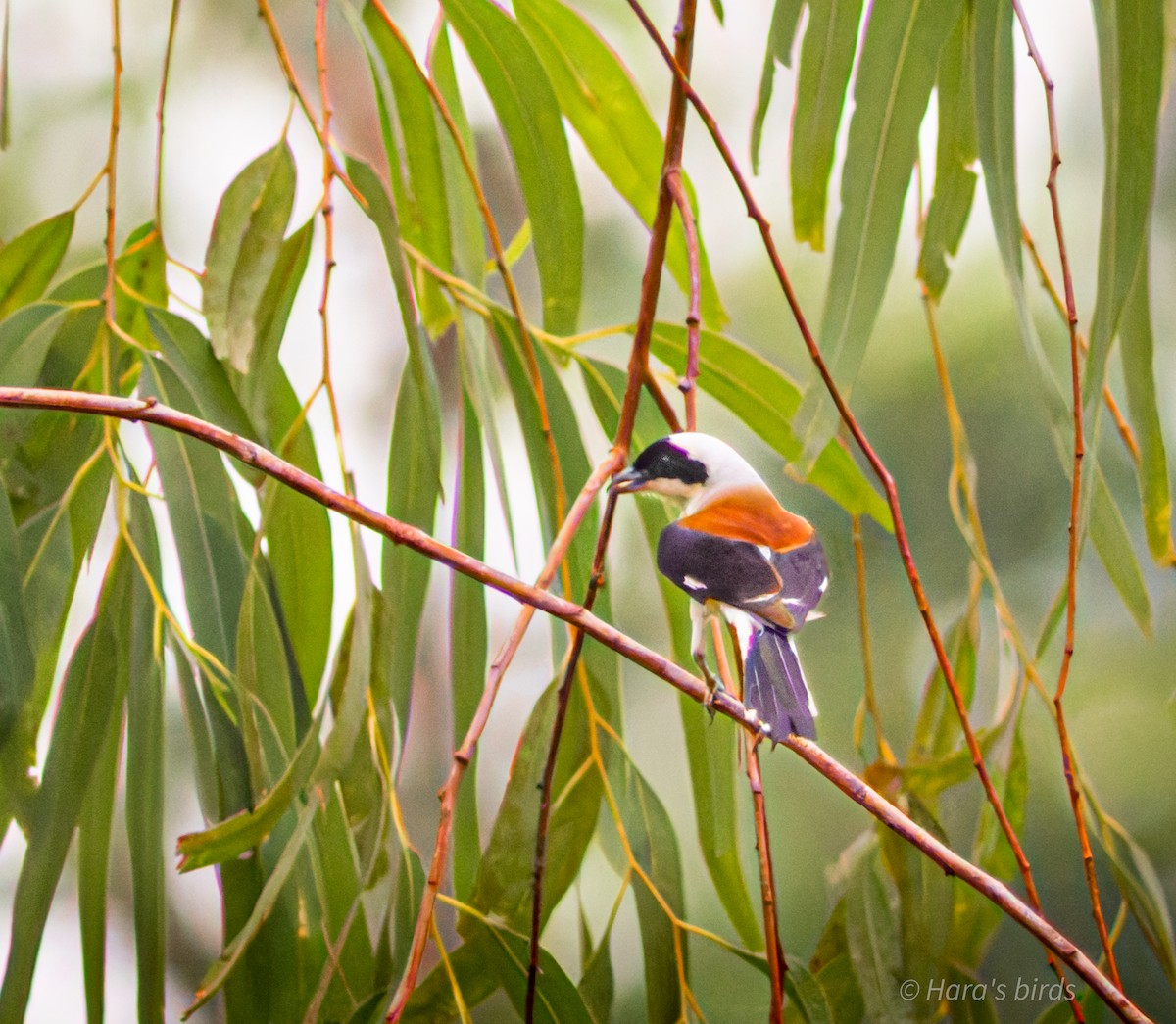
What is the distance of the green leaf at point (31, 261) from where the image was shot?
2.35 ft

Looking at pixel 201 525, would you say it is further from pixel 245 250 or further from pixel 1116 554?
pixel 1116 554

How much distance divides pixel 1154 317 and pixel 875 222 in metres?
0.48

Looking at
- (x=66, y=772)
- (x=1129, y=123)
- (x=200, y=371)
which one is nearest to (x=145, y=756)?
(x=66, y=772)

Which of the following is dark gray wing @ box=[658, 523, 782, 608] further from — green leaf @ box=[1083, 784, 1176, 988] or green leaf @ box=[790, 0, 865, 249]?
green leaf @ box=[1083, 784, 1176, 988]

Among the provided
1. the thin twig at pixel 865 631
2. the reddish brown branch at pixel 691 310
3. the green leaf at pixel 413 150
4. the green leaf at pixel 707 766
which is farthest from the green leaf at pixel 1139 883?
the green leaf at pixel 413 150

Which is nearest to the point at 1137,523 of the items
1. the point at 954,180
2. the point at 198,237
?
the point at 954,180

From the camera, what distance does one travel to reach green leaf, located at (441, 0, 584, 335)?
0.68m

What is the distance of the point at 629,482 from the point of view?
479 millimetres

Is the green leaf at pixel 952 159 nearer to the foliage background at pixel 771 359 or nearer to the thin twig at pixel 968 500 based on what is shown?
A: the thin twig at pixel 968 500

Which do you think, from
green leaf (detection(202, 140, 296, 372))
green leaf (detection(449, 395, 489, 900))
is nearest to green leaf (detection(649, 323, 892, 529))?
green leaf (detection(449, 395, 489, 900))

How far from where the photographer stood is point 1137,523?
2.83 feet

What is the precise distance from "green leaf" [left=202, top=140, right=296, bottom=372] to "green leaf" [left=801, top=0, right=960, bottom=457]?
0.35m

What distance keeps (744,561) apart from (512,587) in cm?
11

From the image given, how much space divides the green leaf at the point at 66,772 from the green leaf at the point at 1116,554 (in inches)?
25.5
